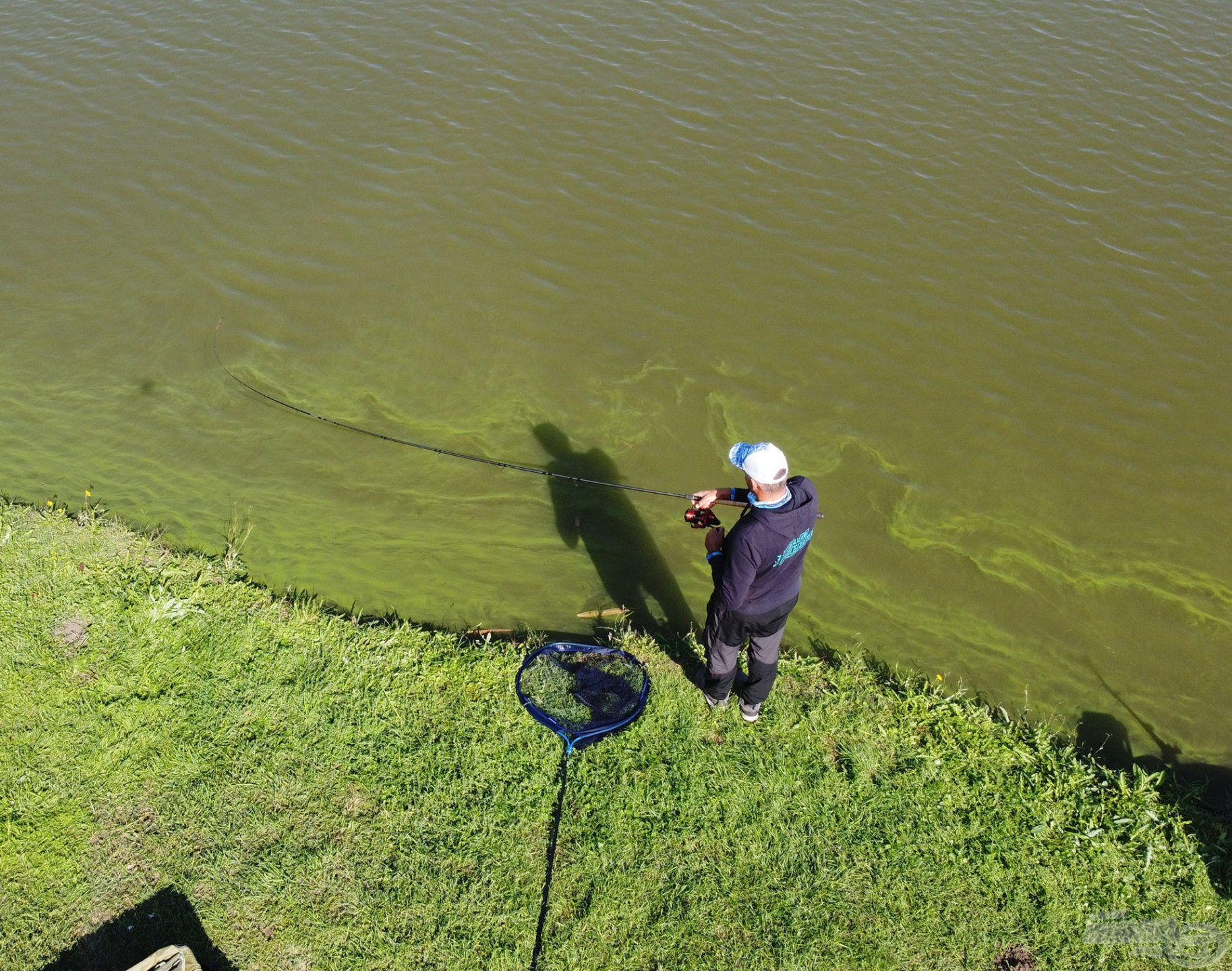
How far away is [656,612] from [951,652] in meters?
1.99

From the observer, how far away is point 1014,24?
1212 centimetres

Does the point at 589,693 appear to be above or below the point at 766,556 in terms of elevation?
below

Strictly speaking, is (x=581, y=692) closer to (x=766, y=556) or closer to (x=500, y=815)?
(x=500, y=815)

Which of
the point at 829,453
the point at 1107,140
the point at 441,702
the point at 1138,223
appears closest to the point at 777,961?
the point at 441,702

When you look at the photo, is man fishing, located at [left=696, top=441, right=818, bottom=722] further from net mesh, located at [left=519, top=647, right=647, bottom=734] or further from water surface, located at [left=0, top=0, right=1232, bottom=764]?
water surface, located at [left=0, top=0, right=1232, bottom=764]

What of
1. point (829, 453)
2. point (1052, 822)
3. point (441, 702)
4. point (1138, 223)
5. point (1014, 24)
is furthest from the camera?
point (1014, 24)

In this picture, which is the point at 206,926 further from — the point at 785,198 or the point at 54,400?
the point at 785,198

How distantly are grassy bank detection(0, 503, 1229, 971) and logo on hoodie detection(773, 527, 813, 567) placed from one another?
1246 mm

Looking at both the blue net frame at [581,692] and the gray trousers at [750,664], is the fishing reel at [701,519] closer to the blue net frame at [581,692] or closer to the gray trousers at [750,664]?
the gray trousers at [750,664]

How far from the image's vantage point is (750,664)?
5.03 m

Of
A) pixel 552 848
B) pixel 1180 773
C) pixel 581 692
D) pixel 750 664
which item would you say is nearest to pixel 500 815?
pixel 552 848

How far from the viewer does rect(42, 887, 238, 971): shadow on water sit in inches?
169

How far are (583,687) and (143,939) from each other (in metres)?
2.53

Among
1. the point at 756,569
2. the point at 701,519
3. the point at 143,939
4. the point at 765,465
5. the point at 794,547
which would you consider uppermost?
the point at 765,465
